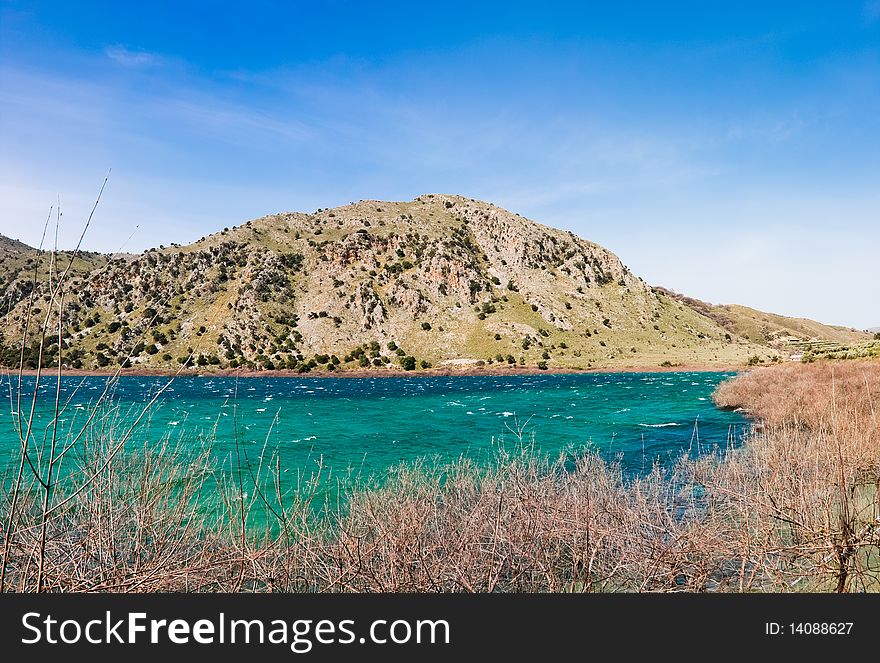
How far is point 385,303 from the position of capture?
130 m

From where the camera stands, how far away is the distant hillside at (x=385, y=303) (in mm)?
112375

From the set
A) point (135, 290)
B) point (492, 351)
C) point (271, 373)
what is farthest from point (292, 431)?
point (135, 290)

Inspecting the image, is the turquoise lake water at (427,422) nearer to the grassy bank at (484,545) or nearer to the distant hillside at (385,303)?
the grassy bank at (484,545)

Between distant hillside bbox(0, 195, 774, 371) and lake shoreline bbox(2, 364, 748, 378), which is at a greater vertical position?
distant hillside bbox(0, 195, 774, 371)

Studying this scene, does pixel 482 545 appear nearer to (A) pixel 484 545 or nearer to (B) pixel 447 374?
(A) pixel 484 545

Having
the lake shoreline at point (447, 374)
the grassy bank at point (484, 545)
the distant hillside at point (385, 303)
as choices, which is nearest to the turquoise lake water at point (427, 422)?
the grassy bank at point (484, 545)

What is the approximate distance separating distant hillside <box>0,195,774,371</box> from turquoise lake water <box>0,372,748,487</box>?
35035 millimetres

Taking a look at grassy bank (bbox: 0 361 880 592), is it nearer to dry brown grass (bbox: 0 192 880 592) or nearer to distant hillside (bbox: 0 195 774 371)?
dry brown grass (bbox: 0 192 880 592)

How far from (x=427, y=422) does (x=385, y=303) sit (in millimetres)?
87877

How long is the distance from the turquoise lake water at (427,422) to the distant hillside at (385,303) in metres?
35.0

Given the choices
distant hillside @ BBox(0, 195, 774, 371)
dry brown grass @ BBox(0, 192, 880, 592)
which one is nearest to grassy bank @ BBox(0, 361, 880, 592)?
dry brown grass @ BBox(0, 192, 880, 592)

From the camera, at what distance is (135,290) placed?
416ft

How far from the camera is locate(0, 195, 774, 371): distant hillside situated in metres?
112
